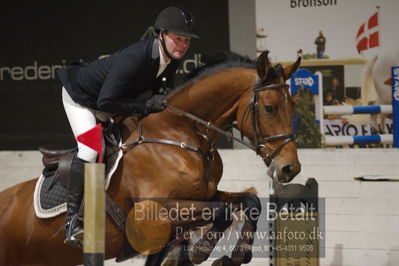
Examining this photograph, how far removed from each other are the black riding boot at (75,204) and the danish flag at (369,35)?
3980mm

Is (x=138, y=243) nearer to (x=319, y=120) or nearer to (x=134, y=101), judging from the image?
(x=134, y=101)

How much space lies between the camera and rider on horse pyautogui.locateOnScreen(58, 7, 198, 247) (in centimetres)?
368

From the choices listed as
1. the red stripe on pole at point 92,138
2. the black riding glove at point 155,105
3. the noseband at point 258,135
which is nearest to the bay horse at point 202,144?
the noseband at point 258,135

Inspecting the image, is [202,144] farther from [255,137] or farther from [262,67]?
[262,67]

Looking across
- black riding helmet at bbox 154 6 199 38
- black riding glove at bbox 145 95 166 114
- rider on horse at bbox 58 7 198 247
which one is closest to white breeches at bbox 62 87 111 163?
rider on horse at bbox 58 7 198 247

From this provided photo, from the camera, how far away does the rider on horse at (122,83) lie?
368 cm

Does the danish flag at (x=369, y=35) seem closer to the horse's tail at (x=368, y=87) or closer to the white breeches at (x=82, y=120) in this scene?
the horse's tail at (x=368, y=87)

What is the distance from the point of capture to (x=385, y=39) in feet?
23.0

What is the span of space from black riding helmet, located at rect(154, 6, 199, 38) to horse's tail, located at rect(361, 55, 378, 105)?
3756mm

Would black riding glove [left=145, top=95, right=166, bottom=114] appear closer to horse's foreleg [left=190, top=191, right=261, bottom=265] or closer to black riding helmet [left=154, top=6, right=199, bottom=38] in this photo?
black riding helmet [left=154, top=6, right=199, bottom=38]

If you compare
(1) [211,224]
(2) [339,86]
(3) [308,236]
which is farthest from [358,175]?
(2) [339,86]

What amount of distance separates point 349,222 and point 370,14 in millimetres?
2729

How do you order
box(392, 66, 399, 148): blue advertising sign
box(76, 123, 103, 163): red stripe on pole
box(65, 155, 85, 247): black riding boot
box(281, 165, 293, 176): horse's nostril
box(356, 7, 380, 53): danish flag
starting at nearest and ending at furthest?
box(76, 123, 103, 163): red stripe on pole, box(281, 165, 293, 176): horse's nostril, box(65, 155, 85, 247): black riding boot, box(392, 66, 399, 148): blue advertising sign, box(356, 7, 380, 53): danish flag

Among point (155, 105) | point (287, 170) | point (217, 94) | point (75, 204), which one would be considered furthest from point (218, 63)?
point (75, 204)
